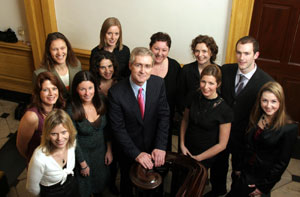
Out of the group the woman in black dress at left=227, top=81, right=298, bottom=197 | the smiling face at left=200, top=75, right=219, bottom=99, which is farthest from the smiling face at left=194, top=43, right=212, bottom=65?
the woman in black dress at left=227, top=81, right=298, bottom=197

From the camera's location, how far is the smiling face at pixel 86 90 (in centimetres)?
226

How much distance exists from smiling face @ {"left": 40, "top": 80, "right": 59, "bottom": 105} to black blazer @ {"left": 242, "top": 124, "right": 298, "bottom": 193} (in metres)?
1.53

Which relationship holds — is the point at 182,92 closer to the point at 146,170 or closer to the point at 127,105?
the point at 127,105

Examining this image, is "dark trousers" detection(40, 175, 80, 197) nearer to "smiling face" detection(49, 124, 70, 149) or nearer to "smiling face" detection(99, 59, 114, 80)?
"smiling face" detection(49, 124, 70, 149)

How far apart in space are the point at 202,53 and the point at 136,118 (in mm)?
892

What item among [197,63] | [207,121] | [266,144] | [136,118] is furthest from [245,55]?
[136,118]

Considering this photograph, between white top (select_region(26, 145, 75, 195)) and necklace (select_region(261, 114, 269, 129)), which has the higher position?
necklace (select_region(261, 114, 269, 129))

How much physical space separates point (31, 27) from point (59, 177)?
292cm

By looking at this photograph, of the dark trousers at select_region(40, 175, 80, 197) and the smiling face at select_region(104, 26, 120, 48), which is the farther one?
the smiling face at select_region(104, 26, 120, 48)

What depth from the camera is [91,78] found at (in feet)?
7.56

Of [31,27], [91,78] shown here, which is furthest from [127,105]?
[31,27]

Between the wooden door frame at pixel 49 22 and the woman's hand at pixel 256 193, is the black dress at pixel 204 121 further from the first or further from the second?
the wooden door frame at pixel 49 22

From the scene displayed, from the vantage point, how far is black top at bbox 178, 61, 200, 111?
2752 mm

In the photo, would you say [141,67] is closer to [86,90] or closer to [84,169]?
[86,90]
